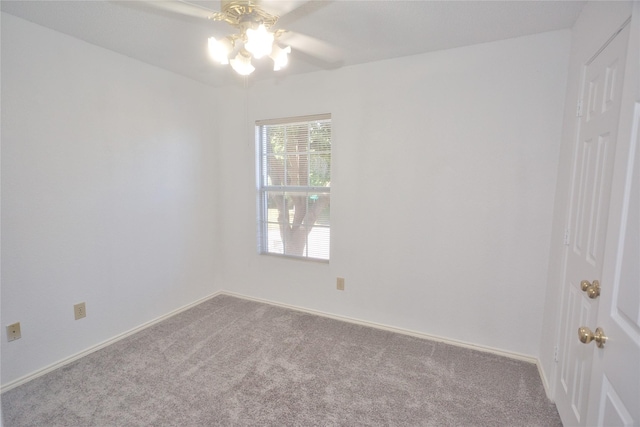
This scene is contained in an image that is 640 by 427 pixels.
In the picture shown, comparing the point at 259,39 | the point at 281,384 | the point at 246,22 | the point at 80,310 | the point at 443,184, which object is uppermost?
the point at 246,22

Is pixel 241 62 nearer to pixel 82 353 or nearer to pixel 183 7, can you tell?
pixel 183 7

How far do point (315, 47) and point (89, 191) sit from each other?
6.51ft

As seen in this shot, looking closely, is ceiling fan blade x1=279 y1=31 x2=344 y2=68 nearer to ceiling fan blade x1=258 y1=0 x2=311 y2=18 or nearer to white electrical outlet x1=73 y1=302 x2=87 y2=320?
ceiling fan blade x1=258 y1=0 x2=311 y2=18

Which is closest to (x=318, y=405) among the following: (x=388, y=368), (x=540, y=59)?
(x=388, y=368)

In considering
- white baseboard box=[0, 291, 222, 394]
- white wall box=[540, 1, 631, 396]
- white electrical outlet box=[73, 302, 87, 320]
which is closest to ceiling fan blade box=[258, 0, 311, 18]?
white wall box=[540, 1, 631, 396]

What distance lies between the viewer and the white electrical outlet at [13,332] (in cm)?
187

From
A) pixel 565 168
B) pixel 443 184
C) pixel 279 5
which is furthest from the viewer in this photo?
pixel 443 184

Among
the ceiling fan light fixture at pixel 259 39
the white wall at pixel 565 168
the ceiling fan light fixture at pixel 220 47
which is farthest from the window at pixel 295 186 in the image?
the white wall at pixel 565 168

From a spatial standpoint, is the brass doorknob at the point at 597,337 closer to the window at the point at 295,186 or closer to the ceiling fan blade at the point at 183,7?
the ceiling fan blade at the point at 183,7

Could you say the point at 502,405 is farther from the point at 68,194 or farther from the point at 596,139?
the point at 68,194

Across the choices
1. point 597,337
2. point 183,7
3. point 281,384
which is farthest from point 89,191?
point 597,337

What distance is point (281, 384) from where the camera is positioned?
1.93m

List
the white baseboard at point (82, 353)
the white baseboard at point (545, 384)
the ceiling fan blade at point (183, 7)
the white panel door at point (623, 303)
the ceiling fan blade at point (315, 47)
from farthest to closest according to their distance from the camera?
the ceiling fan blade at point (315, 47) < the white baseboard at point (82, 353) < the white baseboard at point (545, 384) < the ceiling fan blade at point (183, 7) < the white panel door at point (623, 303)

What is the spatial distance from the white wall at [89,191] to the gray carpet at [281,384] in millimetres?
315
